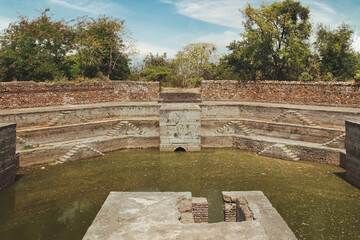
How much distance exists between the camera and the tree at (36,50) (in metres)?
16.2

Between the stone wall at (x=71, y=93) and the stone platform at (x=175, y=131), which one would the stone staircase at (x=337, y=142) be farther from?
the stone wall at (x=71, y=93)

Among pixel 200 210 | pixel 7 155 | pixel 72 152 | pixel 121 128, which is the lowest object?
pixel 72 152

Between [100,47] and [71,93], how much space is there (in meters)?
6.17

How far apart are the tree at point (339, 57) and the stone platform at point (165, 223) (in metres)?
15.7

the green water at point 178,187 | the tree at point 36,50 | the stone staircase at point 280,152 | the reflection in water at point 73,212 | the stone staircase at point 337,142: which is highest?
the tree at point 36,50

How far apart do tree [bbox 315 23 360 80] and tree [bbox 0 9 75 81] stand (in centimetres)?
1769

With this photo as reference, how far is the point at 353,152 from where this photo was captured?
845cm

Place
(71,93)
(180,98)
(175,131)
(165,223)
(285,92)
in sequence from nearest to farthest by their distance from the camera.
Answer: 1. (165,223)
2. (175,131)
3. (71,93)
4. (285,92)
5. (180,98)

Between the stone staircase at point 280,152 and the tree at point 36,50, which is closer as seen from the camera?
the stone staircase at point 280,152

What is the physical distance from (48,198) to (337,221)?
753 cm

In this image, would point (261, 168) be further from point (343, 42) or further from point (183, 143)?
point (343, 42)

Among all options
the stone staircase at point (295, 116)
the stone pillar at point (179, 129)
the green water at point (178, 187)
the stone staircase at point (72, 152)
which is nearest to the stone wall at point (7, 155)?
the green water at point (178, 187)

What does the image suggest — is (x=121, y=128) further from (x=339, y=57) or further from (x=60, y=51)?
(x=339, y=57)

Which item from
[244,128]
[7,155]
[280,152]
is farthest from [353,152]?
[7,155]
